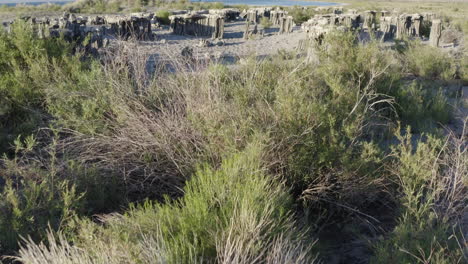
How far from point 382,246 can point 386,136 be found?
88.3 inches

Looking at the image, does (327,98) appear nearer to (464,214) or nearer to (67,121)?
(464,214)

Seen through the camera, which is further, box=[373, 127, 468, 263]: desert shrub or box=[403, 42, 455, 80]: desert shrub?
box=[403, 42, 455, 80]: desert shrub

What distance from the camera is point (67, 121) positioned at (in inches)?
173

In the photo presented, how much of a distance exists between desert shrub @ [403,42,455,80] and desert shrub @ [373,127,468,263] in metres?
6.01

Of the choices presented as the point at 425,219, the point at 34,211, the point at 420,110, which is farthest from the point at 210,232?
the point at 420,110

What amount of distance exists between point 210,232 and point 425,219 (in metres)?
1.87

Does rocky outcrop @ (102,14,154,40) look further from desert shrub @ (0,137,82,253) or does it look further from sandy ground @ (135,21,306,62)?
desert shrub @ (0,137,82,253)

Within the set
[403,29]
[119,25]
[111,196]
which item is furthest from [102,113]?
[403,29]

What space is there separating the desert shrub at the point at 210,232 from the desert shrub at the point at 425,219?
835 mm

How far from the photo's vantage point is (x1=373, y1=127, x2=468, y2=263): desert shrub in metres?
2.96

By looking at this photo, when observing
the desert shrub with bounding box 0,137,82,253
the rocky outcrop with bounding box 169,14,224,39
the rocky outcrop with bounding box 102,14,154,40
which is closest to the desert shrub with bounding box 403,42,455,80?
the rocky outcrop with bounding box 102,14,154,40

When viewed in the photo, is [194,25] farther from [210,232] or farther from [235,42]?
[210,232]

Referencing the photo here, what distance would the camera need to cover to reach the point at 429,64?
31.6ft

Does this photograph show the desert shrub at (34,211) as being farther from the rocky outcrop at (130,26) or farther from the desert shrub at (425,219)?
the rocky outcrop at (130,26)
